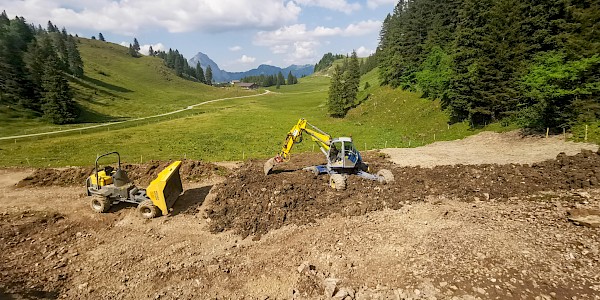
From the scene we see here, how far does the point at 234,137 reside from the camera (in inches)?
1975

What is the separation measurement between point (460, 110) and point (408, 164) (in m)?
21.8

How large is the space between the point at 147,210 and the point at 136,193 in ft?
4.67

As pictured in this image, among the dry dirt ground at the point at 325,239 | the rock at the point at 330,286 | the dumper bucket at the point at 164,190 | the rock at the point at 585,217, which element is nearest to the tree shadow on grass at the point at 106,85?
the dry dirt ground at the point at 325,239

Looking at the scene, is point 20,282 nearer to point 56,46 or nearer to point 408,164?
point 408,164

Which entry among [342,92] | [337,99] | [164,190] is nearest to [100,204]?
[164,190]

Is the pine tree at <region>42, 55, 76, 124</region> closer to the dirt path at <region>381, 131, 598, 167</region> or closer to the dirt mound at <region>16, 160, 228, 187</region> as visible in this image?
the dirt mound at <region>16, 160, 228, 187</region>

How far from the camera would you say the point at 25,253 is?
41.5 feet

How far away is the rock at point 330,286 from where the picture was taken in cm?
953

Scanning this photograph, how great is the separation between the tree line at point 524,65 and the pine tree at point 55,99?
226 feet

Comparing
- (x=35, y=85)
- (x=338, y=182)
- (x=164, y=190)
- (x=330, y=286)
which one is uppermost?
(x=35, y=85)

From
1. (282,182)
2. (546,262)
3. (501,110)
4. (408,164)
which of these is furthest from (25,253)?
(501,110)

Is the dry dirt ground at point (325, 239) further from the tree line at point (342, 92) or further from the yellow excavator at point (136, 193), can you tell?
the tree line at point (342, 92)

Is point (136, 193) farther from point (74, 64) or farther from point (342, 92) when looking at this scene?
point (74, 64)

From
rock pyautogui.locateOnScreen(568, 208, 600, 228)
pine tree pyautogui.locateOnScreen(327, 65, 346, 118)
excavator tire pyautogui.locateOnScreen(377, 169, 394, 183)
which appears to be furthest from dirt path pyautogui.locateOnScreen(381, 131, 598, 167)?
pine tree pyautogui.locateOnScreen(327, 65, 346, 118)
